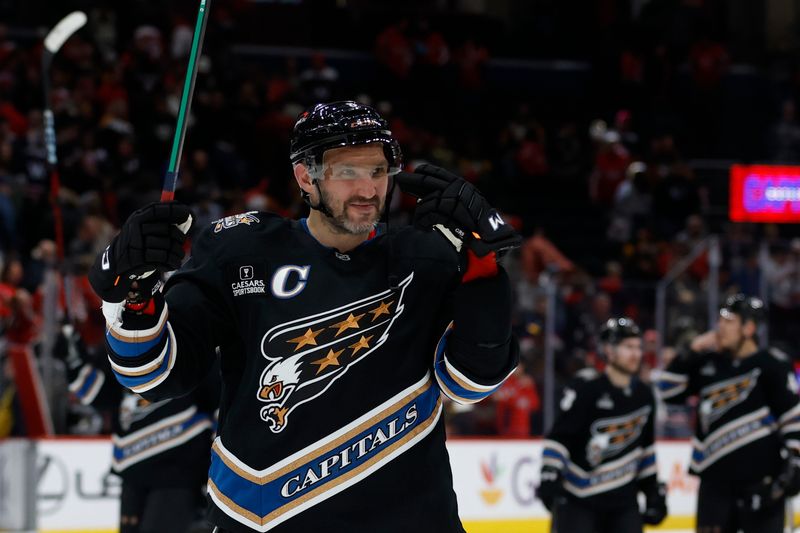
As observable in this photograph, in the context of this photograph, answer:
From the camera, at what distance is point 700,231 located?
11344mm

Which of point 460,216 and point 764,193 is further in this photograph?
point 764,193

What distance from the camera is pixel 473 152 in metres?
12.5

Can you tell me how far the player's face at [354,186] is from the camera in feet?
8.04

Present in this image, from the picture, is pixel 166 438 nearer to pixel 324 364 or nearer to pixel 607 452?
pixel 607 452

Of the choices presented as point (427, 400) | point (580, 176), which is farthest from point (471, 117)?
point (427, 400)

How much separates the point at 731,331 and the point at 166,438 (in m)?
Result: 2.80

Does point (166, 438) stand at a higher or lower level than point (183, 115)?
lower

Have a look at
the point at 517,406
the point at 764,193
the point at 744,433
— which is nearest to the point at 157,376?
the point at 744,433

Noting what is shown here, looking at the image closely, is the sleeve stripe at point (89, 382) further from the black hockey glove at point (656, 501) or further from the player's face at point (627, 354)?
the black hockey glove at point (656, 501)

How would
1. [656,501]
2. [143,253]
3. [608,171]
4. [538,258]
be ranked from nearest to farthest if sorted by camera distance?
1. [143,253]
2. [656,501]
3. [538,258]
4. [608,171]

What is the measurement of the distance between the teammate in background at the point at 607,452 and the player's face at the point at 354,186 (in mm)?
3593

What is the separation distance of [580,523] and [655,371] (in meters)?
2.90

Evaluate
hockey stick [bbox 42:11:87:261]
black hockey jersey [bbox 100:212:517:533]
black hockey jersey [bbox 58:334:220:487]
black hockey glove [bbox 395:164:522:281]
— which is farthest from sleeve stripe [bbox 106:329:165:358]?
black hockey jersey [bbox 58:334:220:487]

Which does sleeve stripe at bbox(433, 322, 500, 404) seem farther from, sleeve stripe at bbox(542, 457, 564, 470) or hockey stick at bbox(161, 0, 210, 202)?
sleeve stripe at bbox(542, 457, 564, 470)
